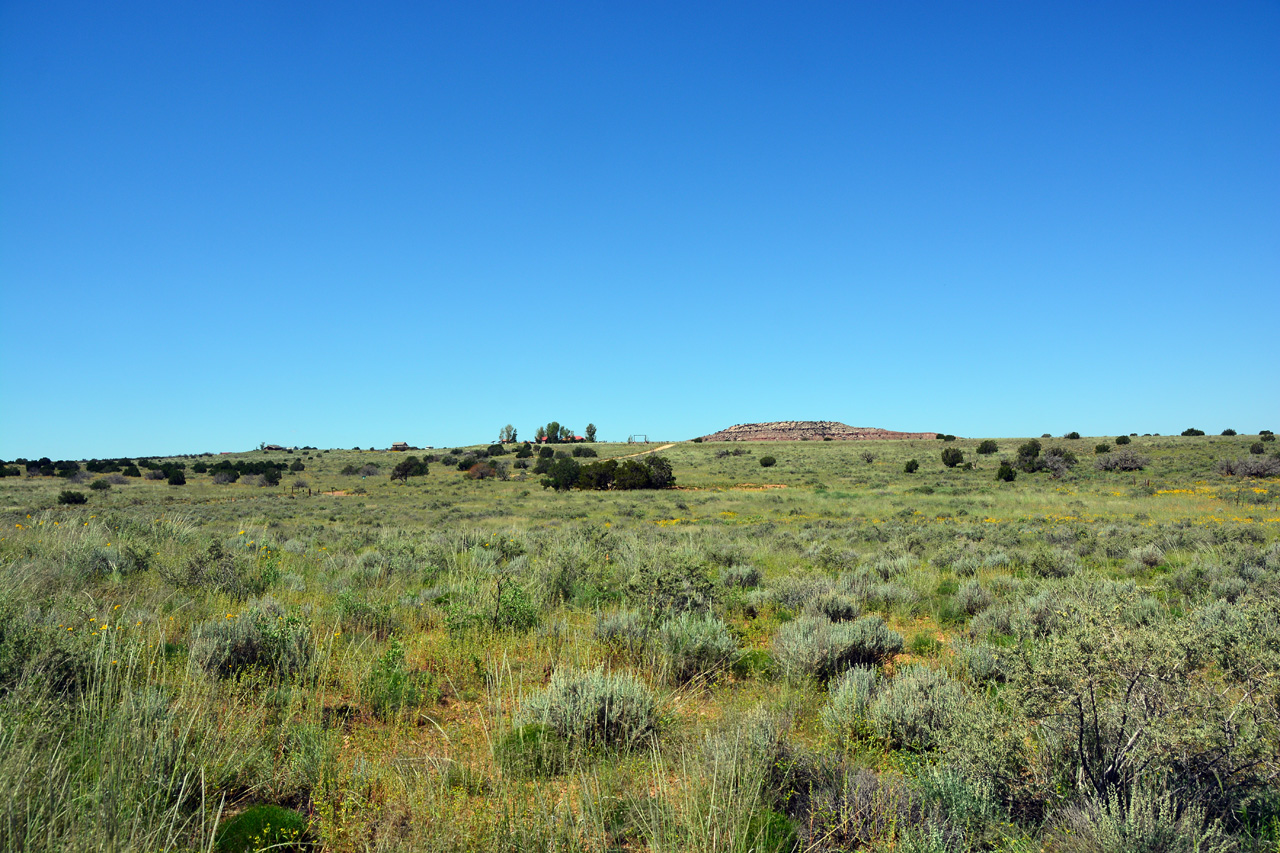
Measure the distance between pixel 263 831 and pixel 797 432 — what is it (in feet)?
421

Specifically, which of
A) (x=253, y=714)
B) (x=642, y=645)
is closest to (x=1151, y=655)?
(x=642, y=645)

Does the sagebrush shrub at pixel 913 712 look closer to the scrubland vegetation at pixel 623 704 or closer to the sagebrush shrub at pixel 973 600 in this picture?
the scrubland vegetation at pixel 623 704

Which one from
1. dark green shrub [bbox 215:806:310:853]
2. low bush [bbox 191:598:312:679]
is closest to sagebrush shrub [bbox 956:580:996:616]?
low bush [bbox 191:598:312:679]

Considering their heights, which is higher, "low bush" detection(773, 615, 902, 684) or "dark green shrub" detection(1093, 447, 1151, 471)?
"dark green shrub" detection(1093, 447, 1151, 471)

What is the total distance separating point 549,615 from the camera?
777 cm

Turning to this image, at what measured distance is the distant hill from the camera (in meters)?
118

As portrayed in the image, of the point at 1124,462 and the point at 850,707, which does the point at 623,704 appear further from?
the point at 1124,462

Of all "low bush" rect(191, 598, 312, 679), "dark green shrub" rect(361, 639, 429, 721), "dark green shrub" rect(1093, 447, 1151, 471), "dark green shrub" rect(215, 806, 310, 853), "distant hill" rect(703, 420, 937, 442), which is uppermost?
"distant hill" rect(703, 420, 937, 442)

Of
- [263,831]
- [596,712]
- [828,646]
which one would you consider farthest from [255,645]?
[828,646]

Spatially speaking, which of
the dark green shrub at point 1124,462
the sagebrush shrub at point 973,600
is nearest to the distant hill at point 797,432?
the dark green shrub at point 1124,462

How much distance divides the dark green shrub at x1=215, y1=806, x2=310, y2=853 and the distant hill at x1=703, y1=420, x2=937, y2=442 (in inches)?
4455

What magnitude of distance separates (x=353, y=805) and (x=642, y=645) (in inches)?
128

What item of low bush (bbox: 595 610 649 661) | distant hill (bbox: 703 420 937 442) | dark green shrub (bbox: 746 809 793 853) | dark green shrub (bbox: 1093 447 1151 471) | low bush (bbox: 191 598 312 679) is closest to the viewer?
dark green shrub (bbox: 746 809 793 853)

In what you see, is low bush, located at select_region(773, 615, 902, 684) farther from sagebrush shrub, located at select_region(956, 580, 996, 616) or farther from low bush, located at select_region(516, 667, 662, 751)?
sagebrush shrub, located at select_region(956, 580, 996, 616)
